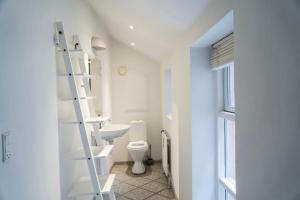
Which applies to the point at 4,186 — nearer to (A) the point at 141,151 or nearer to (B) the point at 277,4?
(B) the point at 277,4

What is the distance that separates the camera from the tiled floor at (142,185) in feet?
10.3

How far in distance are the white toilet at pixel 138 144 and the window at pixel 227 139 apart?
2.20 metres

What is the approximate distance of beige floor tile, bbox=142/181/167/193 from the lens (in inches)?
131

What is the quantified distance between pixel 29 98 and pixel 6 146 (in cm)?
34

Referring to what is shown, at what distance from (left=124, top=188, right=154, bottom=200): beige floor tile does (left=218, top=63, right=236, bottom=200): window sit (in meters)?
1.51

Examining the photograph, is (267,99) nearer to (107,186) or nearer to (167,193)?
(107,186)

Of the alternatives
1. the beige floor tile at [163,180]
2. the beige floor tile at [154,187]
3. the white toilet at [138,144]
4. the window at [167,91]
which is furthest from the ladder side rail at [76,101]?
the window at [167,91]

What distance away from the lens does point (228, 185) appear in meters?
1.68

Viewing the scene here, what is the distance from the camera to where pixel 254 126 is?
33.4 inches

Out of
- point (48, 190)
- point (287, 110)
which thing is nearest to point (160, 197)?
point (48, 190)

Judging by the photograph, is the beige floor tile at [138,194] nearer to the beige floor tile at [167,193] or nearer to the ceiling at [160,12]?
the beige floor tile at [167,193]

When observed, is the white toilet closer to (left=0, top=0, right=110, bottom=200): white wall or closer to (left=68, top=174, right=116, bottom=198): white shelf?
(left=68, top=174, right=116, bottom=198): white shelf

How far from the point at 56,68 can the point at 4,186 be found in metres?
0.96

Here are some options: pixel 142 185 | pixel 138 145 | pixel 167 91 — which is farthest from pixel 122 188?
pixel 167 91
